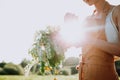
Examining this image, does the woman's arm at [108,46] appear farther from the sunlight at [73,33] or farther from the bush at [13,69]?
the bush at [13,69]

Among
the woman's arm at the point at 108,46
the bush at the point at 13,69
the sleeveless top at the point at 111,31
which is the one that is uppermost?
the bush at the point at 13,69

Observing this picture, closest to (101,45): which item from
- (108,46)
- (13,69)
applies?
(108,46)

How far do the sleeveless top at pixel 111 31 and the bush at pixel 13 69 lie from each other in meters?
42.0

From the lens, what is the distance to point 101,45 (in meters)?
2.15

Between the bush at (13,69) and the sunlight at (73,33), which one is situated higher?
the bush at (13,69)

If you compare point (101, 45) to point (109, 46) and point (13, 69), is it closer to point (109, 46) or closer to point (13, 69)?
point (109, 46)

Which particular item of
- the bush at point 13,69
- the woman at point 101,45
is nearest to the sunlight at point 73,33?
the woman at point 101,45

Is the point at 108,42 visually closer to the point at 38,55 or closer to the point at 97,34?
the point at 97,34

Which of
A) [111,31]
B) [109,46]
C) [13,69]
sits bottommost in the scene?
[109,46]

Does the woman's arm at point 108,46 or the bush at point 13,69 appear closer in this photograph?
the woman's arm at point 108,46

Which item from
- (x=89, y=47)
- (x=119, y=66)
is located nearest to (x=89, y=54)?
(x=89, y=47)

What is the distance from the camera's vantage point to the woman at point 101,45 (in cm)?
215

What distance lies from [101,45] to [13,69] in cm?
4275

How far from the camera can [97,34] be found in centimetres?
229
